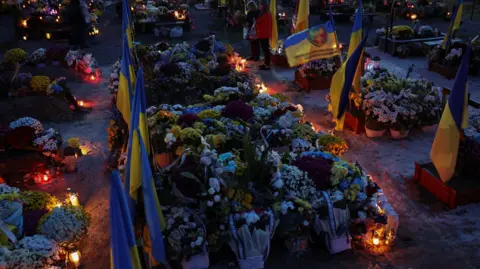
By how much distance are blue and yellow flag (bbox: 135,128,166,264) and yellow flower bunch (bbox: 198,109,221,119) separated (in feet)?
9.74

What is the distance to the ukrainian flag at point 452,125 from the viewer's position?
21.4 ft

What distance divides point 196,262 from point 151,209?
3.13ft

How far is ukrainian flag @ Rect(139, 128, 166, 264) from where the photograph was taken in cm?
518

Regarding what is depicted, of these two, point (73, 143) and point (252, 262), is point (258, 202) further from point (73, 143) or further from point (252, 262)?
point (73, 143)

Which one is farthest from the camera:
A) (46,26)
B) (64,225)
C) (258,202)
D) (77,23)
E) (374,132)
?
(46,26)

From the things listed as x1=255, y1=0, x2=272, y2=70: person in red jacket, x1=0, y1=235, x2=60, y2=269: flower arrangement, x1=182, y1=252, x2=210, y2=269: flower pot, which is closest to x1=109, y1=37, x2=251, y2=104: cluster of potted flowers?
x1=255, y1=0, x2=272, y2=70: person in red jacket

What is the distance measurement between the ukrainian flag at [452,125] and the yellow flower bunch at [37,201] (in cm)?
574

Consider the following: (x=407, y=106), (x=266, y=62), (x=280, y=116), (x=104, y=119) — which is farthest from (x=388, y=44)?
(x=104, y=119)

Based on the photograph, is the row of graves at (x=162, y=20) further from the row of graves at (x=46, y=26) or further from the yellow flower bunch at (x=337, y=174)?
the yellow flower bunch at (x=337, y=174)

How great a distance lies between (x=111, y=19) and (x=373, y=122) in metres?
18.4

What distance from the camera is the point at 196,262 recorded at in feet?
18.5

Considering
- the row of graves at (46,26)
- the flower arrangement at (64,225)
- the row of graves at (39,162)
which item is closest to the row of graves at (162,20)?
the row of graves at (46,26)

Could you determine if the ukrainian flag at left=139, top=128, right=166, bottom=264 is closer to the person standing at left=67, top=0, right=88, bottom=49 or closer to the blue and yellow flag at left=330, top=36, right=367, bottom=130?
the blue and yellow flag at left=330, top=36, right=367, bottom=130

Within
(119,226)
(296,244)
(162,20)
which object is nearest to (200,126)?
(296,244)
